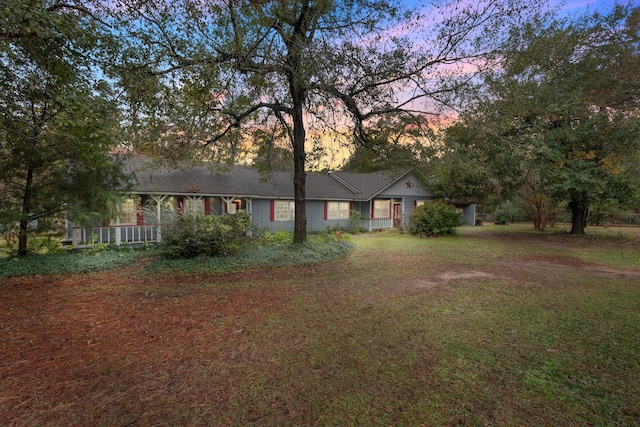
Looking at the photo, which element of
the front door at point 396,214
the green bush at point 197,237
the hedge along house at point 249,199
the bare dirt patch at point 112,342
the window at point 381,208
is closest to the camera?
the bare dirt patch at point 112,342

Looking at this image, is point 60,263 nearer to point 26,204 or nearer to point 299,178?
point 26,204

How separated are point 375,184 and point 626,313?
17681 mm

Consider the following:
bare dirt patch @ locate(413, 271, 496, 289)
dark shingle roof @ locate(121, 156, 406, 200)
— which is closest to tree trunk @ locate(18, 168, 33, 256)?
dark shingle roof @ locate(121, 156, 406, 200)

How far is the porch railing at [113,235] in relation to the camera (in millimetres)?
11008

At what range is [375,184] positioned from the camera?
72.3 ft

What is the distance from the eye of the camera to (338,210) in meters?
19.6

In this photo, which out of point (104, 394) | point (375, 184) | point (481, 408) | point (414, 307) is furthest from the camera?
point (375, 184)

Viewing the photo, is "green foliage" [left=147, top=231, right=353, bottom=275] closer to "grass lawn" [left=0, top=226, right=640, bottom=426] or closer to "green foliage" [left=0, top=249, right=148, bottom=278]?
"grass lawn" [left=0, top=226, right=640, bottom=426]

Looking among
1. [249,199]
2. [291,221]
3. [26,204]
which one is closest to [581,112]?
[291,221]

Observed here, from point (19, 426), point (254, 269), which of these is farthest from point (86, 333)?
point (254, 269)

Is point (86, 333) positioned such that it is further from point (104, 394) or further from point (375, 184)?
point (375, 184)

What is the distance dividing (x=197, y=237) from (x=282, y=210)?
8.96 metres

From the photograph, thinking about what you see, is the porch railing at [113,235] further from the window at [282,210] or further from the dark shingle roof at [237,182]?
the window at [282,210]

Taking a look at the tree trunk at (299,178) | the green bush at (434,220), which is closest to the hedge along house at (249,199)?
the green bush at (434,220)
